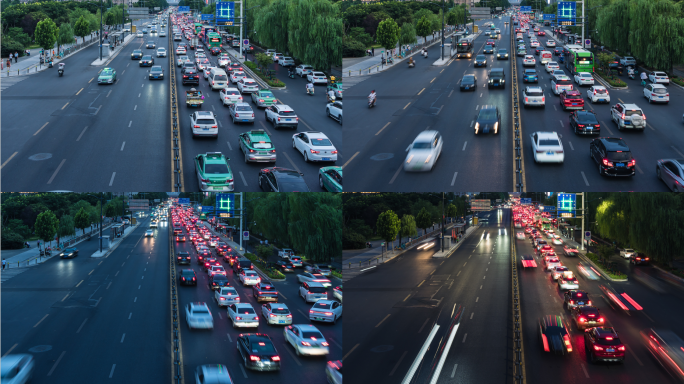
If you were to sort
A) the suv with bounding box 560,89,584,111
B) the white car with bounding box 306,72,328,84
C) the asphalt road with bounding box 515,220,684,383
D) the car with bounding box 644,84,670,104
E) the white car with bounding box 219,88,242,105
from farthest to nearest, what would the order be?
1. the white car with bounding box 306,72,328,84
2. the car with bounding box 644,84,670,104
3. the white car with bounding box 219,88,242,105
4. the suv with bounding box 560,89,584,111
5. the asphalt road with bounding box 515,220,684,383

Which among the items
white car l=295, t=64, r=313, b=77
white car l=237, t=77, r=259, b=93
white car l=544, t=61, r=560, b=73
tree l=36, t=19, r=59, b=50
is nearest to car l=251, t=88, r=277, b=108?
white car l=237, t=77, r=259, b=93

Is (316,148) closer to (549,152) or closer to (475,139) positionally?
(475,139)

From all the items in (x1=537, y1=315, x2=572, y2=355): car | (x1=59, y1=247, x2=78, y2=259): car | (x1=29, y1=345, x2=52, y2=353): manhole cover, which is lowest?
(x1=59, y1=247, x2=78, y2=259): car

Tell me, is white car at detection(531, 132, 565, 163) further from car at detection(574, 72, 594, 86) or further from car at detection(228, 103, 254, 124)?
car at detection(574, 72, 594, 86)

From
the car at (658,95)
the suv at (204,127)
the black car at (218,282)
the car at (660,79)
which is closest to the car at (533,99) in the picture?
the car at (658,95)

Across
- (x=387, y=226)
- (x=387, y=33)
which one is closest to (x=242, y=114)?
(x=387, y=226)

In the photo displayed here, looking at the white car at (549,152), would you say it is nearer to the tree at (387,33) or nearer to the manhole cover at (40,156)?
the manhole cover at (40,156)

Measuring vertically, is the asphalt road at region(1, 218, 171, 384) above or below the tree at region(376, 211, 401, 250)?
below
